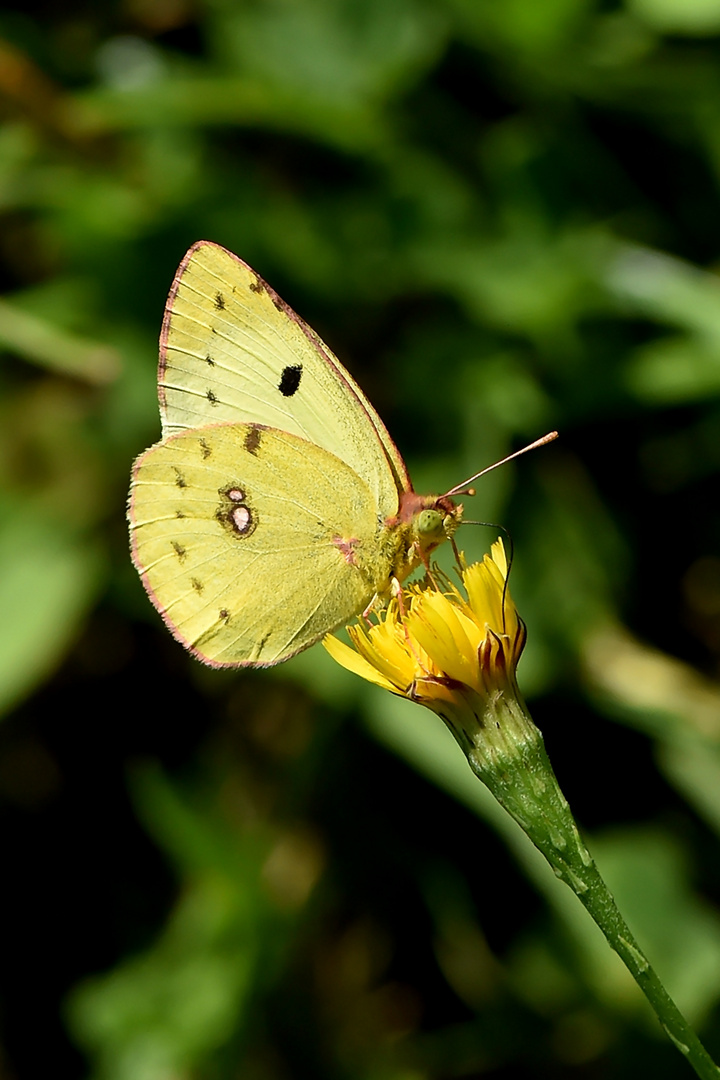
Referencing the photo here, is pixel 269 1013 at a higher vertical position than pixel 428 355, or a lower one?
lower

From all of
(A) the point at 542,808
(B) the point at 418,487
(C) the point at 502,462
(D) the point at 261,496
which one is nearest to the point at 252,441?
(D) the point at 261,496

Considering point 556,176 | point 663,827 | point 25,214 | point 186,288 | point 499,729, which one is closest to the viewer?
point 499,729

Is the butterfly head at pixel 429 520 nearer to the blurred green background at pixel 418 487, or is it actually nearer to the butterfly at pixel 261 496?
the butterfly at pixel 261 496

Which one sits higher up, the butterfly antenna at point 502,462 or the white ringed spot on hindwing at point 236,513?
the white ringed spot on hindwing at point 236,513

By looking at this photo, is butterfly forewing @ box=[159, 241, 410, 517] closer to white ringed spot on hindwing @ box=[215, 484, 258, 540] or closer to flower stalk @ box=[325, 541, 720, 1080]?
white ringed spot on hindwing @ box=[215, 484, 258, 540]

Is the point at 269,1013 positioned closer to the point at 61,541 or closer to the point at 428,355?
the point at 61,541

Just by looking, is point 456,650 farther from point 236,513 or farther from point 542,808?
point 236,513

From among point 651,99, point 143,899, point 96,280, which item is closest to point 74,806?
point 143,899

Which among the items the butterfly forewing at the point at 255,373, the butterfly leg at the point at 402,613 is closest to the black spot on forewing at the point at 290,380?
the butterfly forewing at the point at 255,373
